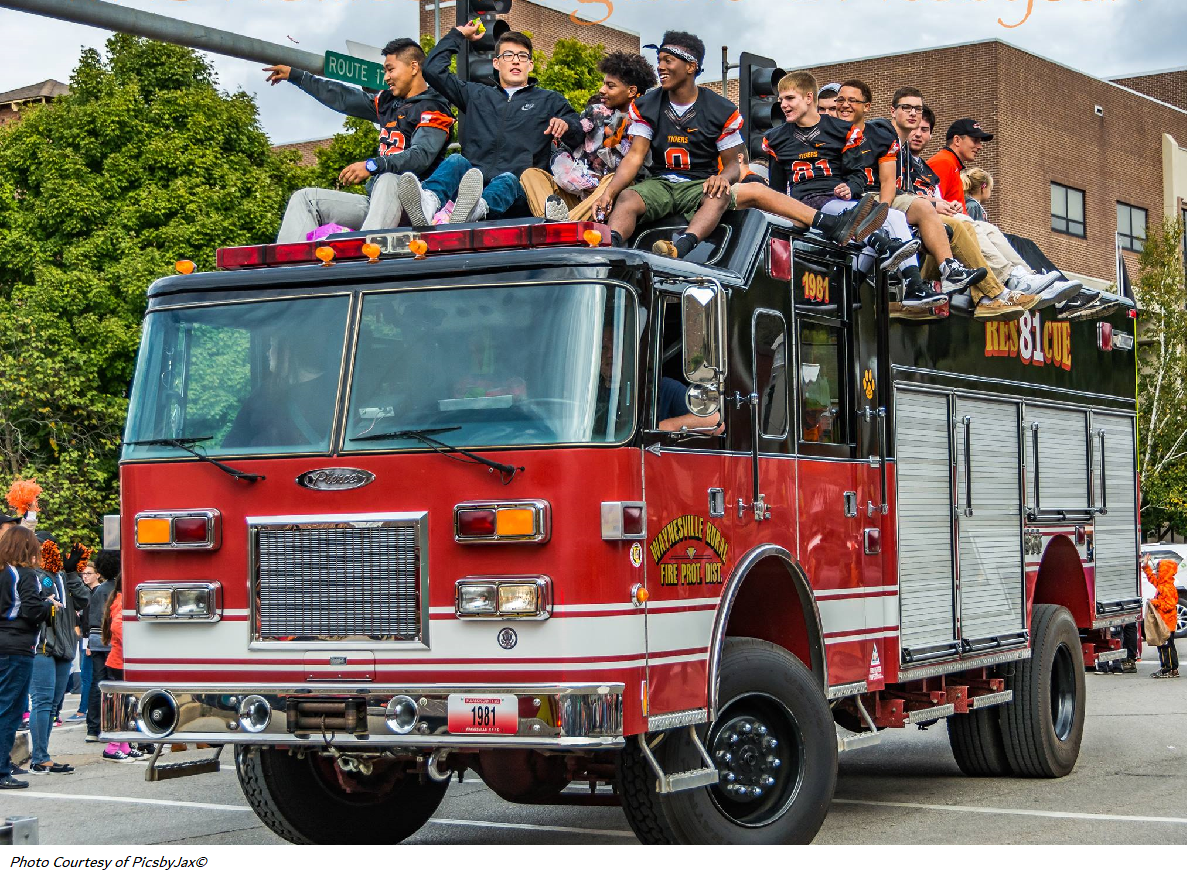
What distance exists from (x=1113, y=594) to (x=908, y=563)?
3.77 m

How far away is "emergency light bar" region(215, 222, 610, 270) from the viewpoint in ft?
23.7

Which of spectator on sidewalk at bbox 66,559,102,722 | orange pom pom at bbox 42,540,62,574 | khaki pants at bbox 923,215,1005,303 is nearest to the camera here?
khaki pants at bbox 923,215,1005,303

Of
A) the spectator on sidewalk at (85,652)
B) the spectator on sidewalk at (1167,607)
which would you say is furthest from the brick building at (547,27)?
the spectator on sidewalk at (85,652)

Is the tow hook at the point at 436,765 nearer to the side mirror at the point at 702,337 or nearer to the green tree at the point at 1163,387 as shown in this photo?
the side mirror at the point at 702,337

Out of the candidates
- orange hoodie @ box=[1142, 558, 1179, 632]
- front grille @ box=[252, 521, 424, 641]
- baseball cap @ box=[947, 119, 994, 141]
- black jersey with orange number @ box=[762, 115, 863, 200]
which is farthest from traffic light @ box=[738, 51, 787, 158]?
orange hoodie @ box=[1142, 558, 1179, 632]

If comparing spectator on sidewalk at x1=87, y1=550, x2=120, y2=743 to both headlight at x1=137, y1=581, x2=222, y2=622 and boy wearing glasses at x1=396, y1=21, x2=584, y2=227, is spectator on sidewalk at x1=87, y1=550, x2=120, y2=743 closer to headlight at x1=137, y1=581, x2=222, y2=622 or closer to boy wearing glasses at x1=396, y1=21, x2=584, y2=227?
boy wearing glasses at x1=396, y1=21, x2=584, y2=227

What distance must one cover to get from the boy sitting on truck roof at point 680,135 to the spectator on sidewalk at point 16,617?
532cm

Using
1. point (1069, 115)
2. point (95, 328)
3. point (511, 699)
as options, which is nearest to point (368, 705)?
point (511, 699)

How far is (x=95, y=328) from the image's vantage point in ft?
101

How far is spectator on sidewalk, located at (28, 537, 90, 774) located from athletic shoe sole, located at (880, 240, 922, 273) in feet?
21.9

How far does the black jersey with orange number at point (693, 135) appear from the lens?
899 centimetres

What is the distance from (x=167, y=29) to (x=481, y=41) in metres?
2.86

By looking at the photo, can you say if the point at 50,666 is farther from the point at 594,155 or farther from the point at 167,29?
the point at 594,155

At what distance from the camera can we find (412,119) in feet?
31.1
